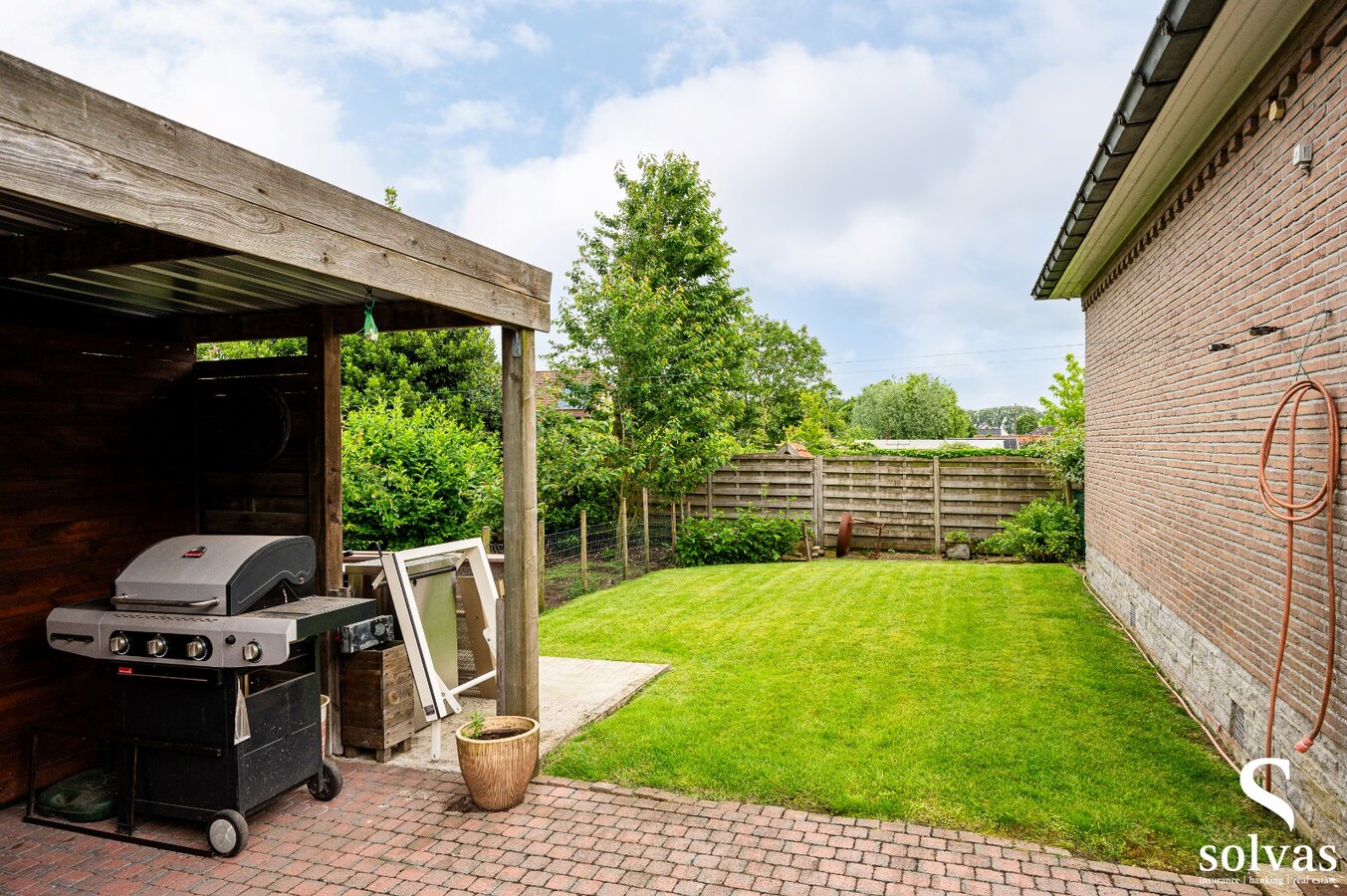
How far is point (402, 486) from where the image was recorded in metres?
7.11

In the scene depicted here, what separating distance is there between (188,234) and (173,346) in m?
3.11

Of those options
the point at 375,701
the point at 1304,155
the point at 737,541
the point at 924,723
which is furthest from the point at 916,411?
the point at 375,701

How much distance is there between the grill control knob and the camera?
340cm

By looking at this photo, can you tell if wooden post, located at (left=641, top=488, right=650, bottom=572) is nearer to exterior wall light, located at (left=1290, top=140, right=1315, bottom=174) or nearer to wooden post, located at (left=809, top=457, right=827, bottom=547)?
wooden post, located at (left=809, top=457, right=827, bottom=547)

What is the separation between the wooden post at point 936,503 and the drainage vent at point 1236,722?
28.5 ft

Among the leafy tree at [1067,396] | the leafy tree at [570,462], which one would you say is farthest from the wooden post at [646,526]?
the leafy tree at [1067,396]

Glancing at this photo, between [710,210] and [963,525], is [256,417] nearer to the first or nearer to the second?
[963,525]

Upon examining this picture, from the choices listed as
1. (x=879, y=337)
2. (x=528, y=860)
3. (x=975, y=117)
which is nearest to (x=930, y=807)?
(x=528, y=860)

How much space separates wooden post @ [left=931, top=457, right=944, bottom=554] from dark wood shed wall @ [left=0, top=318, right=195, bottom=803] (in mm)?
10959

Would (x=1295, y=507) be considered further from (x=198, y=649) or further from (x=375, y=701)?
(x=198, y=649)

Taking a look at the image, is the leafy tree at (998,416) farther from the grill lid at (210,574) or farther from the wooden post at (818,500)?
the grill lid at (210,574)

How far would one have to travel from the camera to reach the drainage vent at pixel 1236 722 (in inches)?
165

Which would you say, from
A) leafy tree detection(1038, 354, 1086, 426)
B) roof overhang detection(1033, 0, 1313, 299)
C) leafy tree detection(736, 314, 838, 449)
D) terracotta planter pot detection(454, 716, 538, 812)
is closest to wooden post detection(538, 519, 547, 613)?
terracotta planter pot detection(454, 716, 538, 812)

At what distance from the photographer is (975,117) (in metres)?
13.7
